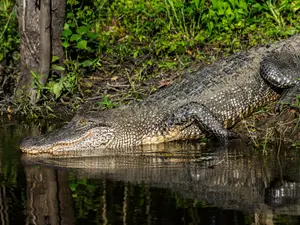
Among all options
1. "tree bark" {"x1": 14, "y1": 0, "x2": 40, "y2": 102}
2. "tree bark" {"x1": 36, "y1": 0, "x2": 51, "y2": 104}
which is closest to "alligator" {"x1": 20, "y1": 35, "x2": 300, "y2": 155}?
"tree bark" {"x1": 36, "y1": 0, "x2": 51, "y2": 104}

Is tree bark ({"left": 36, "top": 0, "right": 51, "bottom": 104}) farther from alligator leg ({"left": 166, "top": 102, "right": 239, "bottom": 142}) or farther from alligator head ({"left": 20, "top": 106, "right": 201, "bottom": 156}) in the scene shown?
alligator leg ({"left": 166, "top": 102, "right": 239, "bottom": 142})

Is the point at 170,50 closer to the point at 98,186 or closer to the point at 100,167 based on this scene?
the point at 100,167

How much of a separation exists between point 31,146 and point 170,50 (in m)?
2.89

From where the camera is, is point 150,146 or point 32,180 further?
point 150,146

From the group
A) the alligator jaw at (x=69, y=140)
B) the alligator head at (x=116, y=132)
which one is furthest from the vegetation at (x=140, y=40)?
the alligator jaw at (x=69, y=140)

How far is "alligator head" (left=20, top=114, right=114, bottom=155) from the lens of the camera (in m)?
8.52

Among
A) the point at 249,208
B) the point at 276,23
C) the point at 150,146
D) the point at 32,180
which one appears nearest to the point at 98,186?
the point at 32,180

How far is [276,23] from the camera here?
10.8 meters

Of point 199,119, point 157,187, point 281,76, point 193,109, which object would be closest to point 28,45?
point 193,109

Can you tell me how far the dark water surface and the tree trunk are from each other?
1.77m

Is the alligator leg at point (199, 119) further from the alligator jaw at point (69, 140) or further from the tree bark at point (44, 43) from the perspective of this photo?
the tree bark at point (44, 43)

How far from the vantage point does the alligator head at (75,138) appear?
852 cm

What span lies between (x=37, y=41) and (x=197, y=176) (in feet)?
12.9

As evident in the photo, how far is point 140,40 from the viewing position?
11070 mm
